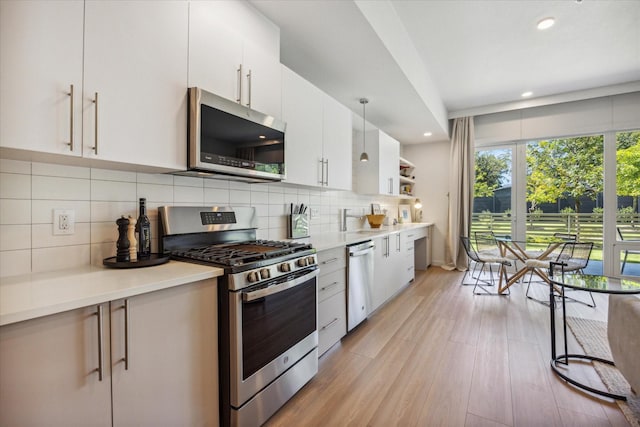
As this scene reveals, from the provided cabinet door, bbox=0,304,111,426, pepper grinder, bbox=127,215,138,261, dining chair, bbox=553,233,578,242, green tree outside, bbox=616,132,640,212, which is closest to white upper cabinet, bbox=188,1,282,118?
pepper grinder, bbox=127,215,138,261

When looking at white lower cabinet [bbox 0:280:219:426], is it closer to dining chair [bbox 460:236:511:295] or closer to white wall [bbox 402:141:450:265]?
dining chair [bbox 460:236:511:295]

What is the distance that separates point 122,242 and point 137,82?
2.50 ft

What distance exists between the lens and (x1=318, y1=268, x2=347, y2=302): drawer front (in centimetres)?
221

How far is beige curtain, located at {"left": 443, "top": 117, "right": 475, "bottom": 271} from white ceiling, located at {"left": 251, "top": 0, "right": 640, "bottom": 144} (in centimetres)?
86

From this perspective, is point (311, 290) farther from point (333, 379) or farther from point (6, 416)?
point (6, 416)

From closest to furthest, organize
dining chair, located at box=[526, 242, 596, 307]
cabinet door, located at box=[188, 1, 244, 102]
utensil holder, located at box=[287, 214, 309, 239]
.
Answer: cabinet door, located at box=[188, 1, 244, 102] < utensil holder, located at box=[287, 214, 309, 239] < dining chair, located at box=[526, 242, 596, 307]

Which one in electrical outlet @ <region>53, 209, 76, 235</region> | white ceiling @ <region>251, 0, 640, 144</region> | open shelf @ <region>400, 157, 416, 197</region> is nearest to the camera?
electrical outlet @ <region>53, 209, 76, 235</region>

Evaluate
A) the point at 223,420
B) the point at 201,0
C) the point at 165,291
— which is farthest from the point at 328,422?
the point at 201,0

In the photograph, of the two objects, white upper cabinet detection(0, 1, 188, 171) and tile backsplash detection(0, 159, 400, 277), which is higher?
white upper cabinet detection(0, 1, 188, 171)

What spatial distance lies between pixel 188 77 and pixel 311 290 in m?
1.43

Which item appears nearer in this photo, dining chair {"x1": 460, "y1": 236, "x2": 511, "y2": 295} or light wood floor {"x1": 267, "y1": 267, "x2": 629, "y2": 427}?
light wood floor {"x1": 267, "y1": 267, "x2": 629, "y2": 427}

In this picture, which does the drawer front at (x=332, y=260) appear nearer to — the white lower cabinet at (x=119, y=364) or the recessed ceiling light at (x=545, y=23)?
the white lower cabinet at (x=119, y=364)

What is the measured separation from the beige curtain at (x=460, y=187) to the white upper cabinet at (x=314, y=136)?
2.98 meters

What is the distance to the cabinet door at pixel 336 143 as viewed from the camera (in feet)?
9.11
